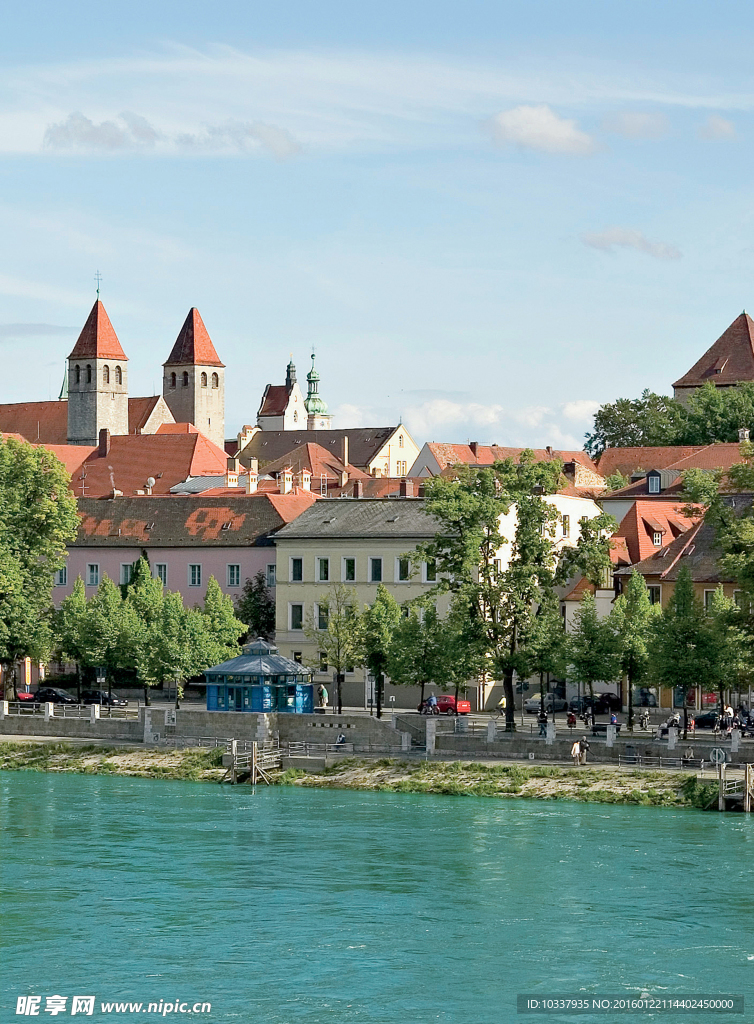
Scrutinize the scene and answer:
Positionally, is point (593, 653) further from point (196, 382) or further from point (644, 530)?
point (196, 382)

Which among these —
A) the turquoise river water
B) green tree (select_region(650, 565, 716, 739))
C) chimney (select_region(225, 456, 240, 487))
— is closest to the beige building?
green tree (select_region(650, 565, 716, 739))

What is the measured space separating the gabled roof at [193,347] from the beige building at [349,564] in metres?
110

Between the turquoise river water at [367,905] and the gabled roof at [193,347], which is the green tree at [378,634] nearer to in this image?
the turquoise river water at [367,905]

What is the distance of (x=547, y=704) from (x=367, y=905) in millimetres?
33282

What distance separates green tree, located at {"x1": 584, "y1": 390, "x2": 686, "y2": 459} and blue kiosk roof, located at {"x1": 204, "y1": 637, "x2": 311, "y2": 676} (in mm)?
72396

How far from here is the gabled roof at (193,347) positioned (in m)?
191

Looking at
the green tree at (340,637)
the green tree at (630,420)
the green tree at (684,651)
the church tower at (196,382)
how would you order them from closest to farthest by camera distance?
the green tree at (684,651), the green tree at (340,637), the green tree at (630,420), the church tower at (196,382)

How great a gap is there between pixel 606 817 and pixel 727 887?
10637 mm

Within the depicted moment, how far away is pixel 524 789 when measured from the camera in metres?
57.0

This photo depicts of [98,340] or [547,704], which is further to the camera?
[98,340]

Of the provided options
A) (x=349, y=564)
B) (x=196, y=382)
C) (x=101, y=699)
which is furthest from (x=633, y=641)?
(x=196, y=382)

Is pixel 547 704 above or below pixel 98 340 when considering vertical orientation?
below

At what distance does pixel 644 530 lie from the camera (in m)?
83.0

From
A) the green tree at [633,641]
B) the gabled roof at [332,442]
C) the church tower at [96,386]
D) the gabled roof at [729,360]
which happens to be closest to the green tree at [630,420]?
the gabled roof at [729,360]
